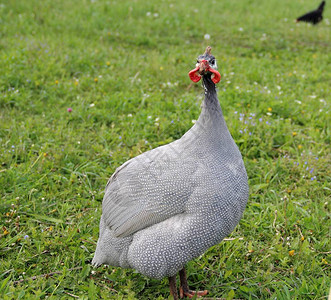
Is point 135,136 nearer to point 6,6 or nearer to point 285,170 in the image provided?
point 285,170

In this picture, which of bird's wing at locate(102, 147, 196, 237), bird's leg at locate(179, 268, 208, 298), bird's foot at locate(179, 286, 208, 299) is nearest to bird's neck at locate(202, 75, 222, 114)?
bird's wing at locate(102, 147, 196, 237)

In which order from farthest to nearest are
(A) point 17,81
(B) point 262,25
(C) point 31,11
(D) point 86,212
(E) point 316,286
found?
(B) point 262,25 → (C) point 31,11 → (A) point 17,81 → (D) point 86,212 → (E) point 316,286

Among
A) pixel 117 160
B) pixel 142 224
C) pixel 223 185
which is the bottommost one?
pixel 117 160

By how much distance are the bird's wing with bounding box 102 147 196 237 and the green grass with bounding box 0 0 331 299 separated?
0.45 m

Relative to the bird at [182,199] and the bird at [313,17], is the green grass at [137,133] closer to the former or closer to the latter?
the bird at [182,199]

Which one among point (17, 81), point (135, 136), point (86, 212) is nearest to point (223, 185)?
point (86, 212)

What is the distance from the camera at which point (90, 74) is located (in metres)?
5.08

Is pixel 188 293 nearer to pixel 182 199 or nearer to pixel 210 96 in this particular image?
pixel 182 199

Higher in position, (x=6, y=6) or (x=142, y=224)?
(x=6, y=6)

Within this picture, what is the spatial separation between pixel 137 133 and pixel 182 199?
1804 millimetres

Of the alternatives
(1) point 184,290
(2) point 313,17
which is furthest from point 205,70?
(2) point 313,17

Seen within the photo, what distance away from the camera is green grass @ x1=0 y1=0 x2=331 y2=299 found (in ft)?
8.68

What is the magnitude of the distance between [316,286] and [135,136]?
2135mm

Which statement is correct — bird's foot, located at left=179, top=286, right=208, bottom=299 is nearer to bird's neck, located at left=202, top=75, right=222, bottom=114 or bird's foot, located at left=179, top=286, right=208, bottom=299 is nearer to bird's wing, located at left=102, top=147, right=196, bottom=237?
bird's wing, located at left=102, top=147, right=196, bottom=237
